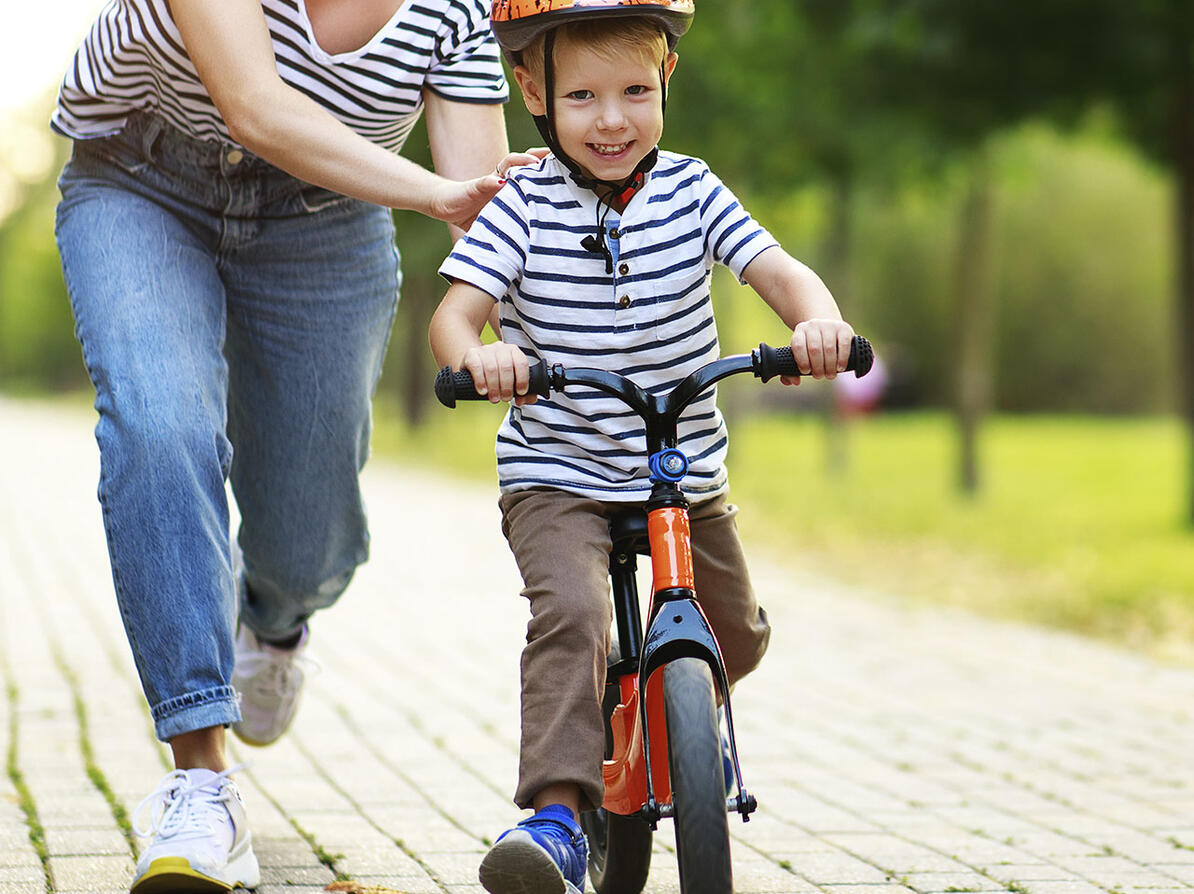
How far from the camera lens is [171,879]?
2.64 m

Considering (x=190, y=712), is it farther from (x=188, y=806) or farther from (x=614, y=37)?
(x=614, y=37)

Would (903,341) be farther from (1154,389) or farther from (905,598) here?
(905,598)

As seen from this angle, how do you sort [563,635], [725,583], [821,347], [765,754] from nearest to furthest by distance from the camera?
[821,347] < [563,635] < [725,583] < [765,754]

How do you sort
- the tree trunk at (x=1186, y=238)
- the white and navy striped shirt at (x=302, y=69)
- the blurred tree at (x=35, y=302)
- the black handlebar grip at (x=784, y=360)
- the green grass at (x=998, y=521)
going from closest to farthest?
the black handlebar grip at (x=784, y=360), the white and navy striped shirt at (x=302, y=69), the green grass at (x=998, y=521), the tree trunk at (x=1186, y=238), the blurred tree at (x=35, y=302)

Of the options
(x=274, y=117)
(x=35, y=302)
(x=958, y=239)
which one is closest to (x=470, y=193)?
(x=274, y=117)

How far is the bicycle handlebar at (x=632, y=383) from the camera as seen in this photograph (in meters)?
2.42

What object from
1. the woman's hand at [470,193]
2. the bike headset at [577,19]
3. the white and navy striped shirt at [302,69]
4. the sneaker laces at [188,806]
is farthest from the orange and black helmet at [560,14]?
the sneaker laces at [188,806]

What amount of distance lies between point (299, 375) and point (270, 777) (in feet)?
4.16

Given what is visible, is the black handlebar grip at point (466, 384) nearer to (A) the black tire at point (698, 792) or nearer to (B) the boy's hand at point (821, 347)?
(B) the boy's hand at point (821, 347)

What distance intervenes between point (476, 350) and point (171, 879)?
3.29 ft

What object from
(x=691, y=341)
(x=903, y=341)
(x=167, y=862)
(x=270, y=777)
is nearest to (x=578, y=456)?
(x=691, y=341)

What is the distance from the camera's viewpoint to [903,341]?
40.9m

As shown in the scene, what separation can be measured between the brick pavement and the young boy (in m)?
0.71

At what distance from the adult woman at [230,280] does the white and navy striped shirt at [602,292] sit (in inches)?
4.7
